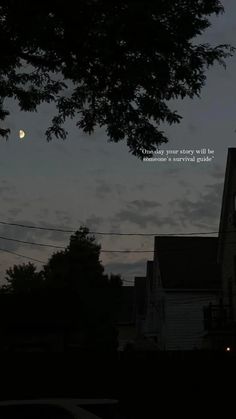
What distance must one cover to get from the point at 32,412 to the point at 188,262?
3674cm

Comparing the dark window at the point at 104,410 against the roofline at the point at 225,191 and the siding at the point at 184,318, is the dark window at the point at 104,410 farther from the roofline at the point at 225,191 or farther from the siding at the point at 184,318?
the siding at the point at 184,318

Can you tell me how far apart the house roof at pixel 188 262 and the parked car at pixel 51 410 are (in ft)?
114

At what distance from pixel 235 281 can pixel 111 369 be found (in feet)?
52.6

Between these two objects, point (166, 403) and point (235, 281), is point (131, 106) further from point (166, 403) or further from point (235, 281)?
point (235, 281)

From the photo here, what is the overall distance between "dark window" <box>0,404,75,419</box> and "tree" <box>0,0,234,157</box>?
471 centimetres

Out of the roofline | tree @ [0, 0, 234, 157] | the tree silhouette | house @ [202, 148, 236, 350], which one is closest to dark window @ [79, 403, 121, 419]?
tree @ [0, 0, 234, 157]

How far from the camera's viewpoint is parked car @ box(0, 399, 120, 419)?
639 centimetres

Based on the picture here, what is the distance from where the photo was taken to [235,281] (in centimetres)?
3328

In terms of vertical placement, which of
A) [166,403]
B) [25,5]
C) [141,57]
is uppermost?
[25,5]

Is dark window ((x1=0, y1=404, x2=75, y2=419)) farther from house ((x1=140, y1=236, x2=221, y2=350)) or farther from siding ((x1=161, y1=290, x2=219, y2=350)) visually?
siding ((x1=161, y1=290, x2=219, y2=350))

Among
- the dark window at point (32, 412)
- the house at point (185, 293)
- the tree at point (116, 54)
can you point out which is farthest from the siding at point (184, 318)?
the dark window at point (32, 412)

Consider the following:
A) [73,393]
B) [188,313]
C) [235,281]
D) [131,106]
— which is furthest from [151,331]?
[131,106]

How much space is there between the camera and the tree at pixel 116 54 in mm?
8927

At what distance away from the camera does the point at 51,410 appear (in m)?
6.50
